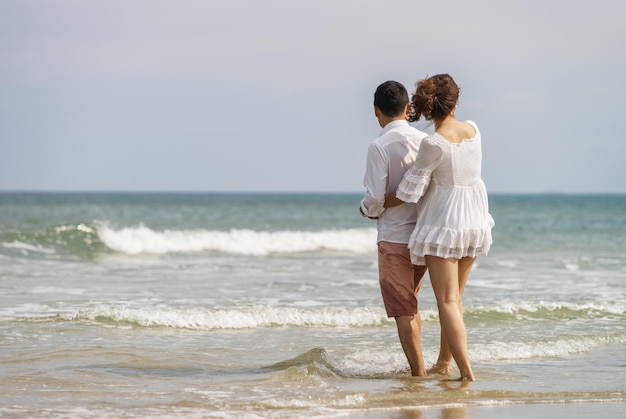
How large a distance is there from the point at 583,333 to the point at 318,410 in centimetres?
429

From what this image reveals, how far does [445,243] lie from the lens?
529cm

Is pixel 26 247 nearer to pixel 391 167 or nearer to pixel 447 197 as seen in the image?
pixel 391 167

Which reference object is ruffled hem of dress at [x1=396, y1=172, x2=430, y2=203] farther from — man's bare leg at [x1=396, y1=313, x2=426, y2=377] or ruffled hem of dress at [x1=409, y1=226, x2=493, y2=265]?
man's bare leg at [x1=396, y1=313, x2=426, y2=377]

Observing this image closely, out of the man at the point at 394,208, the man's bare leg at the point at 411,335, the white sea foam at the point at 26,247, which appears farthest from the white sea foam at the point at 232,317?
the white sea foam at the point at 26,247

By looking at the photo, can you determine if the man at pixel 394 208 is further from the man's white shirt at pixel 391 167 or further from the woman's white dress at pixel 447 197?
the woman's white dress at pixel 447 197

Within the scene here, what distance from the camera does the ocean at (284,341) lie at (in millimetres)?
5344

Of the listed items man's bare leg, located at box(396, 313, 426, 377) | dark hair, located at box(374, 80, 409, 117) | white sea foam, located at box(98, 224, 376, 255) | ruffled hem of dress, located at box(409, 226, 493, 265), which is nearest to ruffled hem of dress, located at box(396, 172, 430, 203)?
ruffled hem of dress, located at box(409, 226, 493, 265)

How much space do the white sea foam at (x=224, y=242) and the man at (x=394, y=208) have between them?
1458cm

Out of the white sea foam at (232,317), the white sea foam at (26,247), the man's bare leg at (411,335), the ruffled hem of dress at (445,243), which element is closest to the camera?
the ruffled hem of dress at (445,243)

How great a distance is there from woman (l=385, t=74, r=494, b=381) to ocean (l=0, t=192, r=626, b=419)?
0.90 m

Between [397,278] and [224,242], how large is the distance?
53.5 ft

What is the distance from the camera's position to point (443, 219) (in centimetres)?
531

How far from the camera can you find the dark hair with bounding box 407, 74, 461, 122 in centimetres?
530

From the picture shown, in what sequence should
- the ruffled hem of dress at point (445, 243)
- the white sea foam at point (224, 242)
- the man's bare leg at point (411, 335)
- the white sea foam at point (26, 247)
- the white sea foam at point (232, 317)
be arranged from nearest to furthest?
the ruffled hem of dress at point (445, 243) < the man's bare leg at point (411, 335) < the white sea foam at point (232, 317) < the white sea foam at point (26, 247) < the white sea foam at point (224, 242)
